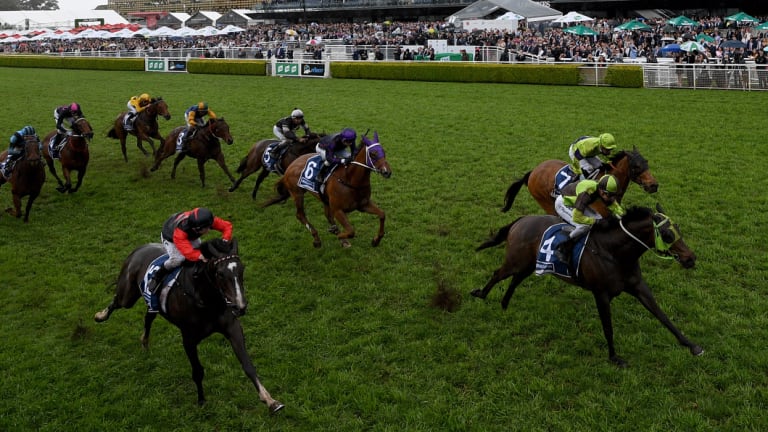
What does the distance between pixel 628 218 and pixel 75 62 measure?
42.0 meters

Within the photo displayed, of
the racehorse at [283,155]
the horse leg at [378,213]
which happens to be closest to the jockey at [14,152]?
the racehorse at [283,155]

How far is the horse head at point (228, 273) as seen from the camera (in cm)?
455

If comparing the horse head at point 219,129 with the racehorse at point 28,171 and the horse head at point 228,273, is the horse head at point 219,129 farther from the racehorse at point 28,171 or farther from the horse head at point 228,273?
the horse head at point 228,273

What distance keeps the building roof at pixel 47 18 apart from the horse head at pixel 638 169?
86.1m

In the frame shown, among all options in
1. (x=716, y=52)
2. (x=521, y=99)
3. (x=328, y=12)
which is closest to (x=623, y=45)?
(x=716, y=52)

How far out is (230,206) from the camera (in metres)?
11.0

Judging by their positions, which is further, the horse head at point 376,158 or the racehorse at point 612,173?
the horse head at point 376,158

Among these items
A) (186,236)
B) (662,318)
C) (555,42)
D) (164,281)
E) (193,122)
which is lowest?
(662,318)

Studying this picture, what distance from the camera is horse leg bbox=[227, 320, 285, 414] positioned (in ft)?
15.9

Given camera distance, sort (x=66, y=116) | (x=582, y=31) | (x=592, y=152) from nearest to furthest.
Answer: (x=592, y=152), (x=66, y=116), (x=582, y=31)

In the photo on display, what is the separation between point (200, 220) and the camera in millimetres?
4953


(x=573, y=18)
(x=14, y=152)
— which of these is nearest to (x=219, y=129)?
(x=14, y=152)

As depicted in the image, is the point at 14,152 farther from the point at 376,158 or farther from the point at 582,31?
the point at 582,31

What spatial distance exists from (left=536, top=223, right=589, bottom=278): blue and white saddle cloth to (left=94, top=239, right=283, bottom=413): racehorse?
9.28 ft
